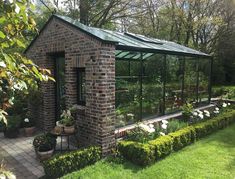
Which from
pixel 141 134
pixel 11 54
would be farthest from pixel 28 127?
pixel 11 54

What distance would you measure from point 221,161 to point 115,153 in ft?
8.48

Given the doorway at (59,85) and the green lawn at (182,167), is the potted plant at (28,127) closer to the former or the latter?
the doorway at (59,85)

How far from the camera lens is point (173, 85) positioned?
369 inches

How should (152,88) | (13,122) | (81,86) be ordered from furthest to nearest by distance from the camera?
(152,88)
(13,122)
(81,86)

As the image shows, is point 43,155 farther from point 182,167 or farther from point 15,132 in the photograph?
point 182,167

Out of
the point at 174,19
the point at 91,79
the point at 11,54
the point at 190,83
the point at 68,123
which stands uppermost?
the point at 174,19

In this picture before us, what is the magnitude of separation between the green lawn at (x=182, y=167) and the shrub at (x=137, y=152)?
0.51 ft

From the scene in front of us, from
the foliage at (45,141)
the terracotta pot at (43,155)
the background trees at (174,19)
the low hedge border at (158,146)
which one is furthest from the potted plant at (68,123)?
the background trees at (174,19)

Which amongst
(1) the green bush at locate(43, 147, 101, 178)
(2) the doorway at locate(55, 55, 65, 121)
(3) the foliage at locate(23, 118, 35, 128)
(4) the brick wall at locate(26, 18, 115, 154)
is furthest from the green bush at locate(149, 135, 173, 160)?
(3) the foliage at locate(23, 118, 35, 128)

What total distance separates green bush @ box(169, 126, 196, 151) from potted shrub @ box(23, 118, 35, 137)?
14.5ft

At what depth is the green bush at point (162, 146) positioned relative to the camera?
5.66 metres

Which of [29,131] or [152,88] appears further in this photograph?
[152,88]

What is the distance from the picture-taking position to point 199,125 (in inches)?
299

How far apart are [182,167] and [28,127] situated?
497 centimetres
